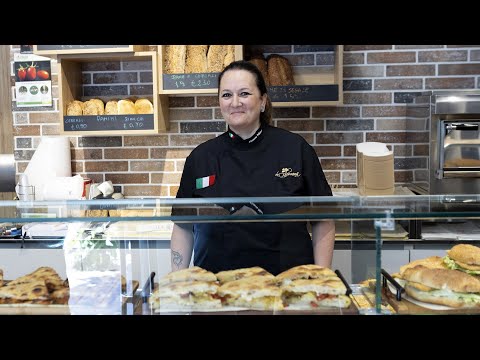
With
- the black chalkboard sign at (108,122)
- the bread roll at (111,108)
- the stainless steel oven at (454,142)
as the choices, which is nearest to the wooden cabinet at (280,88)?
the black chalkboard sign at (108,122)

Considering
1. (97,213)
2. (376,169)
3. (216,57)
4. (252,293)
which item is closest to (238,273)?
(252,293)

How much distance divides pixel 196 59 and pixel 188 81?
17 cm

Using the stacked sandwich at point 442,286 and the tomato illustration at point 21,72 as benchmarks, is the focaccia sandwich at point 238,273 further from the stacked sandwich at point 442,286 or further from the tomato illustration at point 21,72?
the tomato illustration at point 21,72

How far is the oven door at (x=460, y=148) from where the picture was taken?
307 cm

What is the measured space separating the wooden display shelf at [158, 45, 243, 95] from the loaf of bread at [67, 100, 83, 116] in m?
0.56

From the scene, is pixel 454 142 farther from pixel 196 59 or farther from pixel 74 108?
pixel 74 108

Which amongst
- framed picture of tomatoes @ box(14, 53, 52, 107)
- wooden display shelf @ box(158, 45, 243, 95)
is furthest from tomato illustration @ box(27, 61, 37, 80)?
wooden display shelf @ box(158, 45, 243, 95)

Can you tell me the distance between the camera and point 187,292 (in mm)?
1439

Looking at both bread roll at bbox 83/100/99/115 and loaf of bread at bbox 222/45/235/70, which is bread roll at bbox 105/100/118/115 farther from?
loaf of bread at bbox 222/45/235/70

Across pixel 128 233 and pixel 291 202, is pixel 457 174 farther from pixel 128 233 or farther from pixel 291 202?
pixel 128 233

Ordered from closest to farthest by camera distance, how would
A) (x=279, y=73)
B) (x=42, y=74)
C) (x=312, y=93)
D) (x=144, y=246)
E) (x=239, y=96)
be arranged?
(x=144, y=246) < (x=239, y=96) < (x=312, y=93) < (x=279, y=73) < (x=42, y=74)
